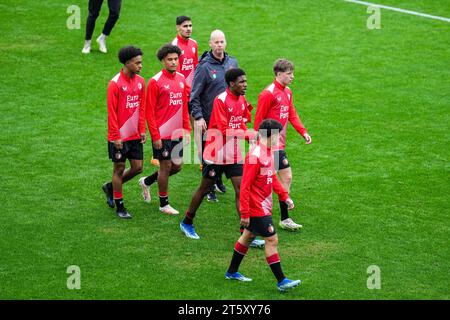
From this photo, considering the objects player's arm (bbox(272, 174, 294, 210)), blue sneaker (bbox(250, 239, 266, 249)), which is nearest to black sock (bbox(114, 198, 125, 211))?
blue sneaker (bbox(250, 239, 266, 249))

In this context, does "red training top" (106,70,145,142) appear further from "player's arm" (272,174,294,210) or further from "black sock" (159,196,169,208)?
"player's arm" (272,174,294,210)

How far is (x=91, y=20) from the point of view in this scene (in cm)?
1756

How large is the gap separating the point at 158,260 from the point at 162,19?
35.9 feet

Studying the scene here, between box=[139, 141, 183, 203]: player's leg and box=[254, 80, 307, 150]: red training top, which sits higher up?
box=[254, 80, 307, 150]: red training top

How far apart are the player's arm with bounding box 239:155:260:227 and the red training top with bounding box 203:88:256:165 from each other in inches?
54.1

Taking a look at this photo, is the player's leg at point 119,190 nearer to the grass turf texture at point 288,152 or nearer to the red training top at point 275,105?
the grass turf texture at point 288,152

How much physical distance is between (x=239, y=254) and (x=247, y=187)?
831mm

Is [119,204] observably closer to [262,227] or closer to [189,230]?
[189,230]

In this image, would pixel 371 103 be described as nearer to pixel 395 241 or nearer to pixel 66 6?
pixel 395 241

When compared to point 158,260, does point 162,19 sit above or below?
above

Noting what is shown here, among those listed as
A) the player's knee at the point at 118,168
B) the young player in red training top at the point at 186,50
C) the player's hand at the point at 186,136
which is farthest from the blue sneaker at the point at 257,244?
the young player in red training top at the point at 186,50

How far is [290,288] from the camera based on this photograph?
30.6 feet

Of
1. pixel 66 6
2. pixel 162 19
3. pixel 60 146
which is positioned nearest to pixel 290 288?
pixel 60 146

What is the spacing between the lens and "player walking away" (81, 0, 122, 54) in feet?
57.4
